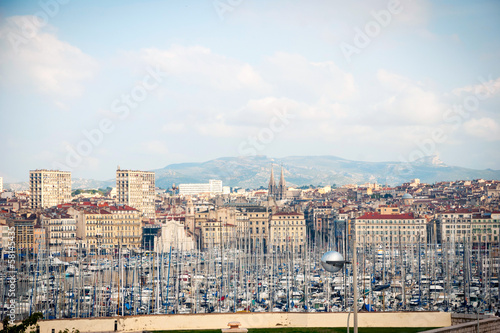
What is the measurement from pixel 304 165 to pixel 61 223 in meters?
129

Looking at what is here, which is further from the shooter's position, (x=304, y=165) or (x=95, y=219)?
(x=304, y=165)

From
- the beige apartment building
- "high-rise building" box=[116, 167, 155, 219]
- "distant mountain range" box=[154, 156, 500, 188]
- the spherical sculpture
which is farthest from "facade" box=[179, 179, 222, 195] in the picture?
the spherical sculpture

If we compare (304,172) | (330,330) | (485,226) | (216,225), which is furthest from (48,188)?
(304,172)

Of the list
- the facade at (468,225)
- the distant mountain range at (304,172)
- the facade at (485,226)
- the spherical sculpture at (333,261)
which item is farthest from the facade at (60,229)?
the distant mountain range at (304,172)

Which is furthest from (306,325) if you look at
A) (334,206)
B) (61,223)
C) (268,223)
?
(334,206)

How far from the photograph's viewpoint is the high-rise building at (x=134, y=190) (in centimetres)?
7600

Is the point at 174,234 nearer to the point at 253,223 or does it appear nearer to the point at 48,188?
the point at 253,223

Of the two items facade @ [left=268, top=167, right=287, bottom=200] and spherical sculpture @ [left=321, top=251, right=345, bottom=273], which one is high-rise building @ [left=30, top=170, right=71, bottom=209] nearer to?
facade @ [left=268, top=167, right=287, bottom=200]

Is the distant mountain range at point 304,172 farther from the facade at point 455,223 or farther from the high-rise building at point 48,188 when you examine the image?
the facade at point 455,223

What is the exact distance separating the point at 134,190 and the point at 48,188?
9850 mm

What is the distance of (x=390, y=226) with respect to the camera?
48250mm

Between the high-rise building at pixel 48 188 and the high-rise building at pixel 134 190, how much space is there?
5.62 metres

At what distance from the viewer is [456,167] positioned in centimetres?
11494

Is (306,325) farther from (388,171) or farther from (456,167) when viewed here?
(388,171)
